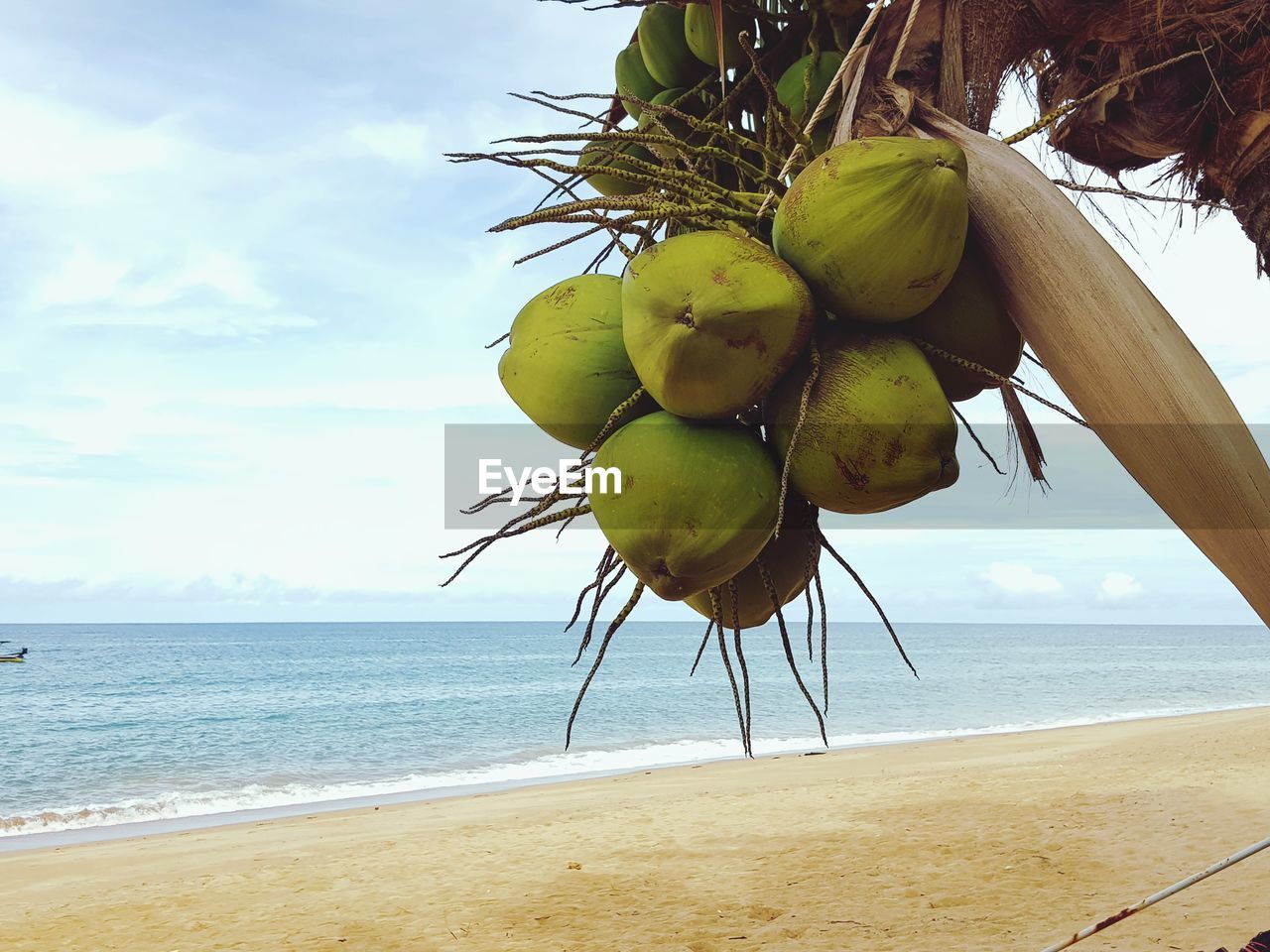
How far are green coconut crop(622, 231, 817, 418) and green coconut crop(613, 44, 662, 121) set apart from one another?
75 centimetres

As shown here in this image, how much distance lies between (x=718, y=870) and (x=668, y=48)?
849cm

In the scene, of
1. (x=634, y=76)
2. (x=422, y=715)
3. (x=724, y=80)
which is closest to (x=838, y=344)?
(x=724, y=80)

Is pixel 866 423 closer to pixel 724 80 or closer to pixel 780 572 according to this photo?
pixel 780 572

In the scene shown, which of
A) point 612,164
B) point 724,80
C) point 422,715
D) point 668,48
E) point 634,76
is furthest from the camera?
point 422,715

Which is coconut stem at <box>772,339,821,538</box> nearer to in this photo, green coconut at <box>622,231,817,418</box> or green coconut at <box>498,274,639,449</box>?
green coconut at <box>622,231,817,418</box>

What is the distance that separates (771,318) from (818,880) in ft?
26.5

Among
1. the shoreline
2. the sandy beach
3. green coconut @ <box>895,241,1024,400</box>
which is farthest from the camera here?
the shoreline

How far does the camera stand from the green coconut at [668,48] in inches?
57.4

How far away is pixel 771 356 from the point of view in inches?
34.7

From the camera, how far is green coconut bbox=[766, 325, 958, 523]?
88 cm

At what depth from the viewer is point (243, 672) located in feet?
Answer: 153

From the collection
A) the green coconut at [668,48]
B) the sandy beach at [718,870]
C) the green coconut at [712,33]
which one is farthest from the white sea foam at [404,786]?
the green coconut at [712,33]

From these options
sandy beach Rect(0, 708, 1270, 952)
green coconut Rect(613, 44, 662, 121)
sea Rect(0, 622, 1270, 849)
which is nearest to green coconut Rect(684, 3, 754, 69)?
green coconut Rect(613, 44, 662, 121)

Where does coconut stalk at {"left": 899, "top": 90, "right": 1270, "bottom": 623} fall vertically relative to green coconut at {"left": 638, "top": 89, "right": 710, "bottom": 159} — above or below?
below
